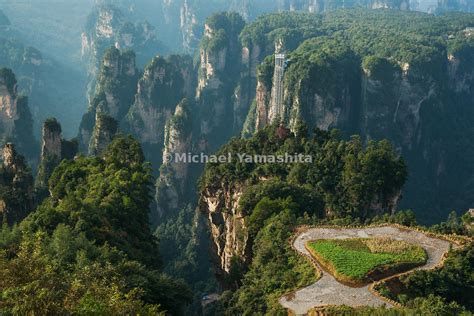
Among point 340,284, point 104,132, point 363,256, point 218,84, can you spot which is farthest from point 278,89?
point 340,284

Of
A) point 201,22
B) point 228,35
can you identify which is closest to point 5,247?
point 228,35

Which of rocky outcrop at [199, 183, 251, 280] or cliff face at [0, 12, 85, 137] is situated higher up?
cliff face at [0, 12, 85, 137]

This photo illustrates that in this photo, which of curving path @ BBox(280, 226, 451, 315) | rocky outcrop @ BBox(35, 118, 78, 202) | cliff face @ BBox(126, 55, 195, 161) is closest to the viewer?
curving path @ BBox(280, 226, 451, 315)

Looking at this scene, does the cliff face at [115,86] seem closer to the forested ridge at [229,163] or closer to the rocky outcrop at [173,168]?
the forested ridge at [229,163]

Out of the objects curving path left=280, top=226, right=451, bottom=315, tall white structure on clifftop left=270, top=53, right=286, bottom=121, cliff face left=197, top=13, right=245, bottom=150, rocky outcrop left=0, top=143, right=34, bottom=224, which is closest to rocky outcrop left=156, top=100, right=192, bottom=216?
tall white structure on clifftop left=270, top=53, right=286, bottom=121

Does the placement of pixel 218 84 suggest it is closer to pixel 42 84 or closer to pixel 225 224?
pixel 42 84

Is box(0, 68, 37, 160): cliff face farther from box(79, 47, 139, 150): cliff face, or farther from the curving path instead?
the curving path
